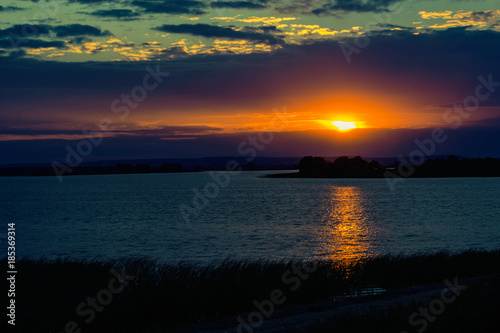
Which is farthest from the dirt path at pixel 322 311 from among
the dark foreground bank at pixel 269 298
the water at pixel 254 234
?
the water at pixel 254 234

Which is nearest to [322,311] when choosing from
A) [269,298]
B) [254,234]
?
[269,298]

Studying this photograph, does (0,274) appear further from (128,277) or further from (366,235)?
(366,235)

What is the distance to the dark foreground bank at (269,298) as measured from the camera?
12.8 meters

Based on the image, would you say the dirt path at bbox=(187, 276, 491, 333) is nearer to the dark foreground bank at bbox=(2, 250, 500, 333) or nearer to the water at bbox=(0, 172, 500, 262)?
the dark foreground bank at bbox=(2, 250, 500, 333)

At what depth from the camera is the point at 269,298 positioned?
19453 mm

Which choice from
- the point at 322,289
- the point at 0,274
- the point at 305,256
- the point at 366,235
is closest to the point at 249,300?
the point at 322,289

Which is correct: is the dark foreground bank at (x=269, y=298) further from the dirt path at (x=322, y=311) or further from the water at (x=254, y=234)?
the water at (x=254, y=234)

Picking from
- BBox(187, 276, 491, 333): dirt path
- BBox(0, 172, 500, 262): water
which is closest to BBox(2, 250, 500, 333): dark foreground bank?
BBox(187, 276, 491, 333): dirt path

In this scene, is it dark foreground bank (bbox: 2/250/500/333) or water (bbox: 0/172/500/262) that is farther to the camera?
water (bbox: 0/172/500/262)

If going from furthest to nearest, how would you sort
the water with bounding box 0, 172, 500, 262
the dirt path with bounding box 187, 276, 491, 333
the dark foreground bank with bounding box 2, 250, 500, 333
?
the water with bounding box 0, 172, 500, 262
the dirt path with bounding box 187, 276, 491, 333
the dark foreground bank with bounding box 2, 250, 500, 333

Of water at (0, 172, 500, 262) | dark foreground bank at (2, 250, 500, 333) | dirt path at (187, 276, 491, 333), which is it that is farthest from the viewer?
water at (0, 172, 500, 262)

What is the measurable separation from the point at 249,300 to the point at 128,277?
611 centimetres

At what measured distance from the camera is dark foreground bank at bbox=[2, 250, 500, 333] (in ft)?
42.0

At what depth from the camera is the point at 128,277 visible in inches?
877
